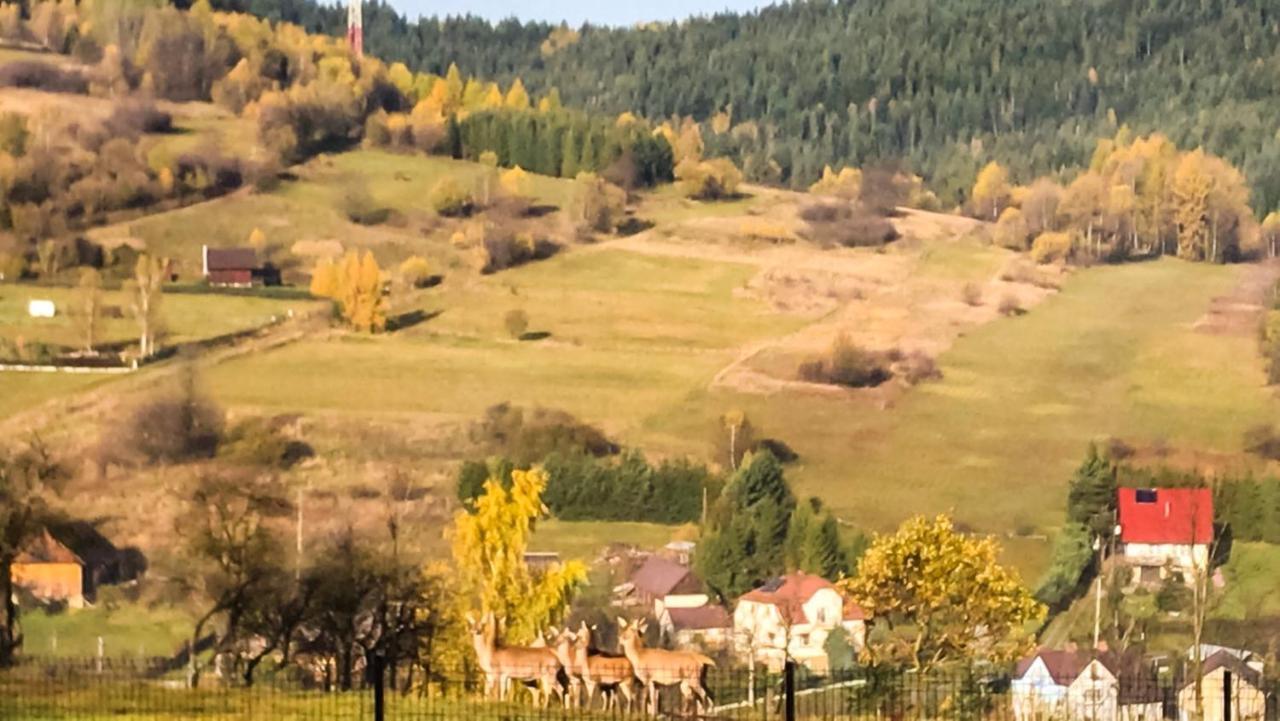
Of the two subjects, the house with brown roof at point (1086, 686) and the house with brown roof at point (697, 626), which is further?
the house with brown roof at point (697, 626)

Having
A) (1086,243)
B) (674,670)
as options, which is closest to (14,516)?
(674,670)

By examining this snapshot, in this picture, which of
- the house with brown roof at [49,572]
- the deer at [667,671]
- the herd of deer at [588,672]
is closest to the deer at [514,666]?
the herd of deer at [588,672]

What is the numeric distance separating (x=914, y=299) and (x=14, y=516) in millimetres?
7708

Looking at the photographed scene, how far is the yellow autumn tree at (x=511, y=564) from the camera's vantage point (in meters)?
15.0

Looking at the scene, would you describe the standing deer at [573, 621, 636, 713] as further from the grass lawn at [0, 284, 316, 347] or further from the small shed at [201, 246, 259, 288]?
the small shed at [201, 246, 259, 288]

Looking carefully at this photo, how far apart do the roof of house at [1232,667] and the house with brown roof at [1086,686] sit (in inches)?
16.0

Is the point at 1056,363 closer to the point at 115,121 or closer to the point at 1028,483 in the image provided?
the point at 1028,483

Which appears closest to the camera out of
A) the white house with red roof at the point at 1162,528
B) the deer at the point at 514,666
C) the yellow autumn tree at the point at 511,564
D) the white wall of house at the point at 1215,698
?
the deer at the point at 514,666

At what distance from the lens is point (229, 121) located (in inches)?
699

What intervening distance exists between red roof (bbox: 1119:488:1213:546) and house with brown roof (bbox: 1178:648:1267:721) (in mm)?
1178

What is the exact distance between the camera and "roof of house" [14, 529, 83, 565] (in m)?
15.6

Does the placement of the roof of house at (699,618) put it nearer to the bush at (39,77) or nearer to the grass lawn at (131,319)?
the grass lawn at (131,319)

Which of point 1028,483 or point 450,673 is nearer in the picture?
point 450,673

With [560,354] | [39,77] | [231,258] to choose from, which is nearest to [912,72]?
[560,354]
